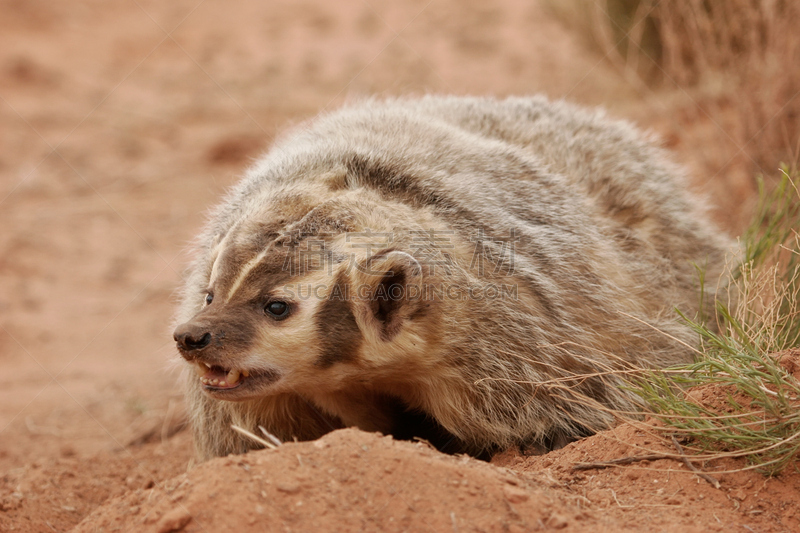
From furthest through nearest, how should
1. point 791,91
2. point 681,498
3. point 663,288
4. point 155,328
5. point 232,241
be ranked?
point 155,328 < point 791,91 < point 663,288 < point 232,241 < point 681,498

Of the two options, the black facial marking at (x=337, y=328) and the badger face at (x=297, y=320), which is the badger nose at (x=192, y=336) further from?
the black facial marking at (x=337, y=328)

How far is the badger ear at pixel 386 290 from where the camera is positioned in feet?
9.11

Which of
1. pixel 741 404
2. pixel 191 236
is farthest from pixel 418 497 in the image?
pixel 191 236

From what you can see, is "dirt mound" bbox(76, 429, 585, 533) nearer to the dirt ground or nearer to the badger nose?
the dirt ground

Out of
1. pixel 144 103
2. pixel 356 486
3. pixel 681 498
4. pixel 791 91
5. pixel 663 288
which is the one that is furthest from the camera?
pixel 144 103

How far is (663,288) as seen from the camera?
372 centimetres

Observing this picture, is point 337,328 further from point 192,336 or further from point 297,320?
point 192,336

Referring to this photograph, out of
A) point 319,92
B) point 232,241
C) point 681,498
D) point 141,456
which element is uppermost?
point 319,92

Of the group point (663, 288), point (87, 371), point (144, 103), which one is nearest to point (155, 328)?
point (87, 371)

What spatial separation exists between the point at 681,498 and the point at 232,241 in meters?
1.73

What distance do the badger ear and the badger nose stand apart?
1.73 ft

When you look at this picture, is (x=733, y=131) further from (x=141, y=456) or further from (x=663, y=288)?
(x=141, y=456)

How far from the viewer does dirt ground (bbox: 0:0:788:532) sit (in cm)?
224

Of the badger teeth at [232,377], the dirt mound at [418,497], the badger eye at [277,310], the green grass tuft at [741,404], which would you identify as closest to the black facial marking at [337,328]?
the badger eye at [277,310]
